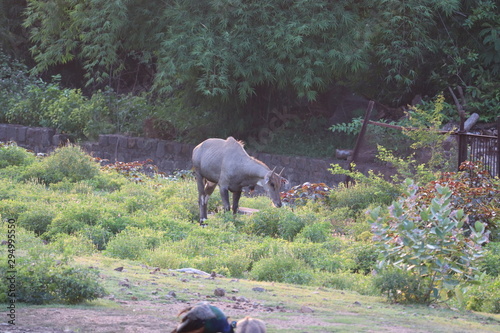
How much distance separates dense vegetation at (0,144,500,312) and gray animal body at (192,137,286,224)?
508mm

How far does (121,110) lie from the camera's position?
92.3ft

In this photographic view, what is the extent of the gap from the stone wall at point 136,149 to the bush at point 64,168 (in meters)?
6.00

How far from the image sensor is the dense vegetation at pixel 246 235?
7.62 meters

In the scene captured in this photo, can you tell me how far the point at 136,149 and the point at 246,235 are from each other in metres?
14.5

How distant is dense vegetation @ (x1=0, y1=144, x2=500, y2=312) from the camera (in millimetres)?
7621

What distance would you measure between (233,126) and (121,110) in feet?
16.9

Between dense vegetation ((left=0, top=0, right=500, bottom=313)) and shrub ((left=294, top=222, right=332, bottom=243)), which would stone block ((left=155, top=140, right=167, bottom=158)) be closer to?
dense vegetation ((left=0, top=0, right=500, bottom=313))

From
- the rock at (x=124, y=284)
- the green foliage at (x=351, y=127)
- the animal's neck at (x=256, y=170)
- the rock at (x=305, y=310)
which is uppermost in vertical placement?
the green foliage at (x=351, y=127)

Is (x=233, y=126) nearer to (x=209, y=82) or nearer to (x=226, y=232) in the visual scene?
(x=209, y=82)

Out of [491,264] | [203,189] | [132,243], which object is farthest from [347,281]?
[203,189]

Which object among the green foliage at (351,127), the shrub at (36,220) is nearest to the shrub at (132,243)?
the shrub at (36,220)

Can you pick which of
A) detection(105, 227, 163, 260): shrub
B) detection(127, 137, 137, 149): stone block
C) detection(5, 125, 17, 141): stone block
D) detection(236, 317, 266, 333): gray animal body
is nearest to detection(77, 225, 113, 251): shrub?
detection(105, 227, 163, 260): shrub

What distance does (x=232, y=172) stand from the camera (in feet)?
45.7

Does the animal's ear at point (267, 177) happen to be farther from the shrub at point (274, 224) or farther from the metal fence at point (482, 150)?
the metal fence at point (482, 150)
